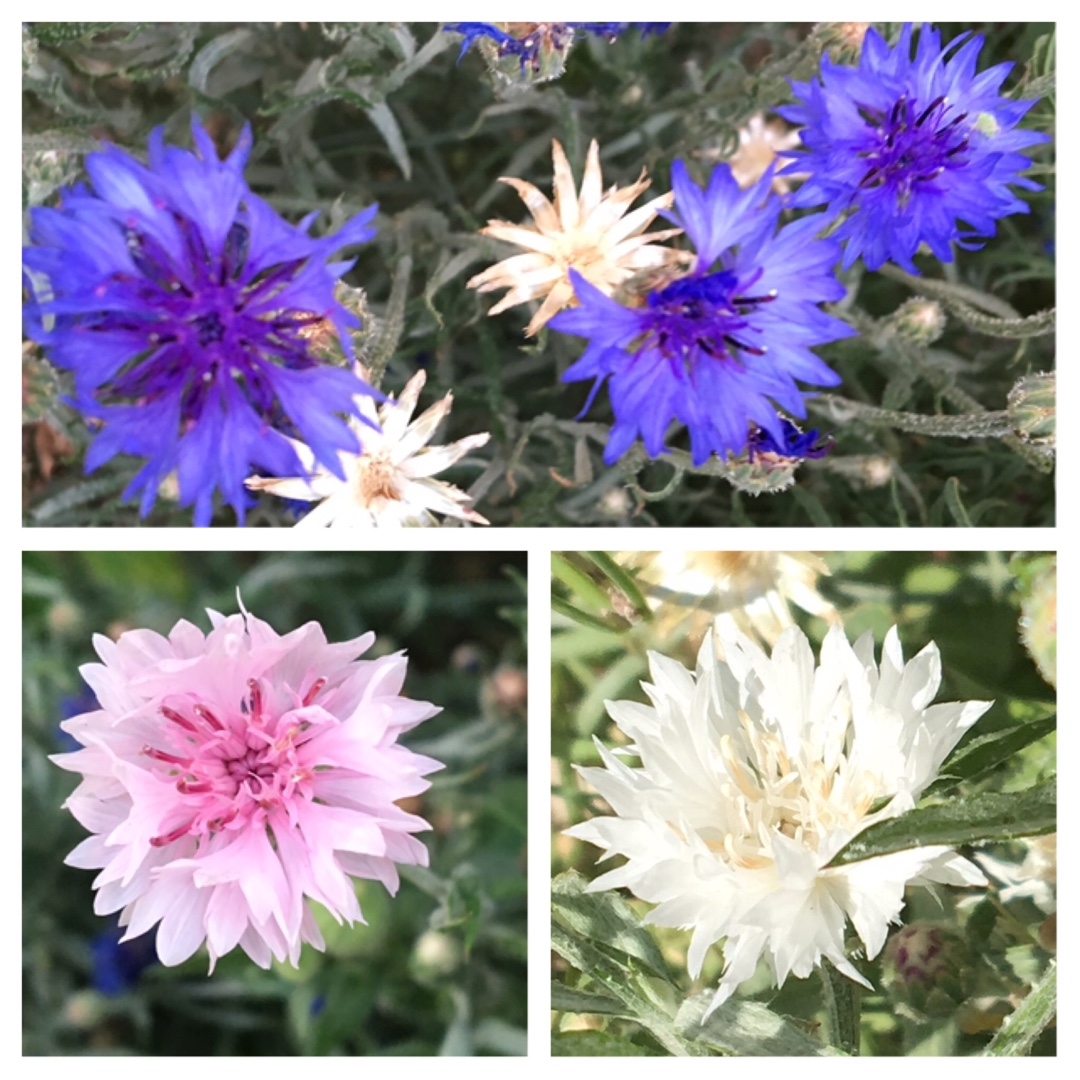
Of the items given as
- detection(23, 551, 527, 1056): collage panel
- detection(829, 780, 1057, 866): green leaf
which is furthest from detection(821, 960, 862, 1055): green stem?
detection(23, 551, 527, 1056): collage panel

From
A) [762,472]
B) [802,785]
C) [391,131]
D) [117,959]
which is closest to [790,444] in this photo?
[762,472]

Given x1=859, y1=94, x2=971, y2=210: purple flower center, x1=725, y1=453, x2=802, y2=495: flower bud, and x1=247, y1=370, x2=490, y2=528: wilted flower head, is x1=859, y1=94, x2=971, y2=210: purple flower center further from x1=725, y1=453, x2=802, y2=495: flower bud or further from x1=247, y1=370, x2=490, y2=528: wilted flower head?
x1=247, y1=370, x2=490, y2=528: wilted flower head

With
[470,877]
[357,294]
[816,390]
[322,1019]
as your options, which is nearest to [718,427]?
[816,390]

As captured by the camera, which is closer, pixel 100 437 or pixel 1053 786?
pixel 100 437

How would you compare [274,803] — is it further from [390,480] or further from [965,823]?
[965,823]

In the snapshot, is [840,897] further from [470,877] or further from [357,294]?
[357,294]

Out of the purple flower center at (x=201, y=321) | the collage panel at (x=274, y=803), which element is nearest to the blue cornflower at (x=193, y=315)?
the purple flower center at (x=201, y=321)

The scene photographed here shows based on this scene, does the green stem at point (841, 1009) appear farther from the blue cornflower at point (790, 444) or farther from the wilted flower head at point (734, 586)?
the blue cornflower at point (790, 444)
